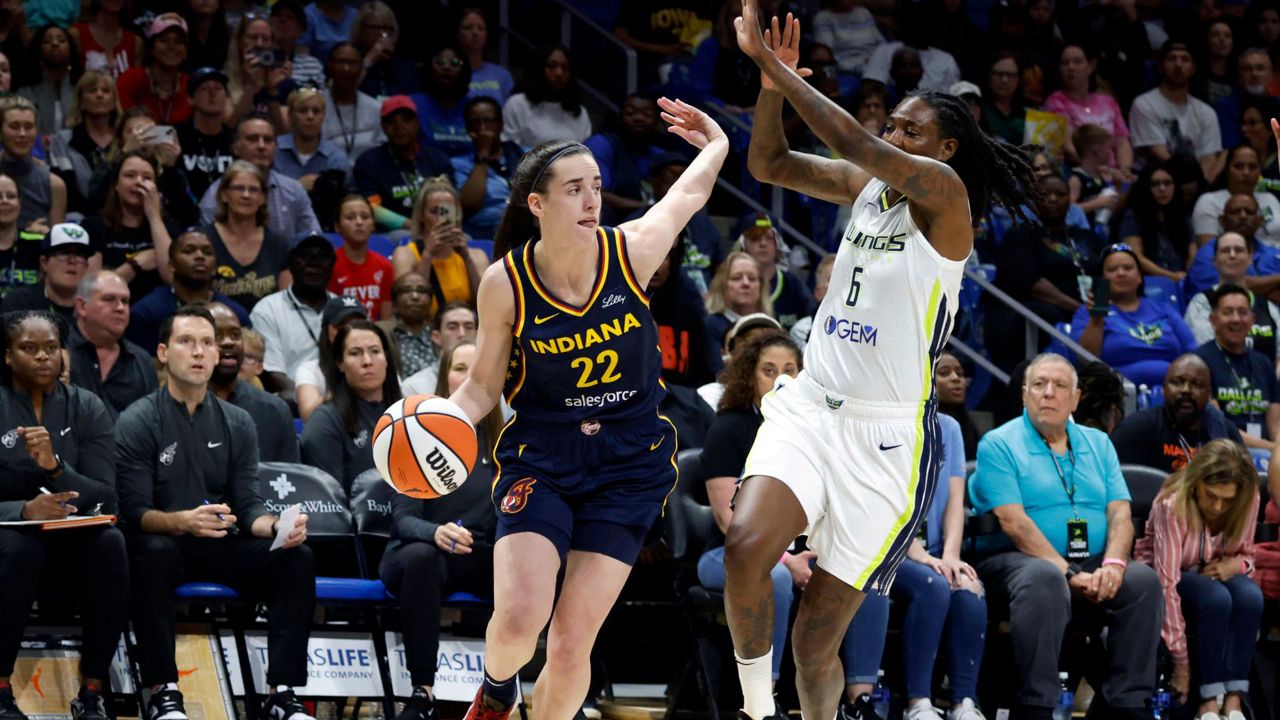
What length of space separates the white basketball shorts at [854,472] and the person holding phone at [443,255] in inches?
180

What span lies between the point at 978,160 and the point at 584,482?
182 cm

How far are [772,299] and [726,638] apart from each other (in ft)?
10.4

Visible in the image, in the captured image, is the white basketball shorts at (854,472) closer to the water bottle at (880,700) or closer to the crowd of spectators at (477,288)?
the crowd of spectators at (477,288)

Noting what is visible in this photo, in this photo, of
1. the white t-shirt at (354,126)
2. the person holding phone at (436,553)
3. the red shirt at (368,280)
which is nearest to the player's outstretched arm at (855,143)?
the person holding phone at (436,553)

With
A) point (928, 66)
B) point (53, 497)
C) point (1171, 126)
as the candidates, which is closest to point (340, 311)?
point (53, 497)

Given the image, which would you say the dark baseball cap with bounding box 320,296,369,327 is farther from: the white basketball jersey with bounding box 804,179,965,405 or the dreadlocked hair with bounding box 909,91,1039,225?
the dreadlocked hair with bounding box 909,91,1039,225

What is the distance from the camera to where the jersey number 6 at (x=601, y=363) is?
4977 millimetres

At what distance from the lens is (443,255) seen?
9516 millimetres

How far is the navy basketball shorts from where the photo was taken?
4.95 meters

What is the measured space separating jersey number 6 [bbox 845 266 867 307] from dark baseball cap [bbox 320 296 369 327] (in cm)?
360

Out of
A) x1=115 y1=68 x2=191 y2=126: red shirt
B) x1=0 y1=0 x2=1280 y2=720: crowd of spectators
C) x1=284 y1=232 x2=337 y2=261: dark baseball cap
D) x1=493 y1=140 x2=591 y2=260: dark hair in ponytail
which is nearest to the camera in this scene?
x1=493 y1=140 x2=591 y2=260: dark hair in ponytail

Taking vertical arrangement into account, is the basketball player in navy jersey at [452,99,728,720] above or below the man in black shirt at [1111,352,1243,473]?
above

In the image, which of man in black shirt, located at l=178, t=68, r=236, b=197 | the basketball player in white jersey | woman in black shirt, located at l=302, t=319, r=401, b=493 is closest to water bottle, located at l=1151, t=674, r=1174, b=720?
the basketball player in white jersey

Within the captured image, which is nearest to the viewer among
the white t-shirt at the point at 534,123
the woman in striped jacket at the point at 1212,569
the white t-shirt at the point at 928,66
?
the woman in striped jacket at the point at 1212,569
